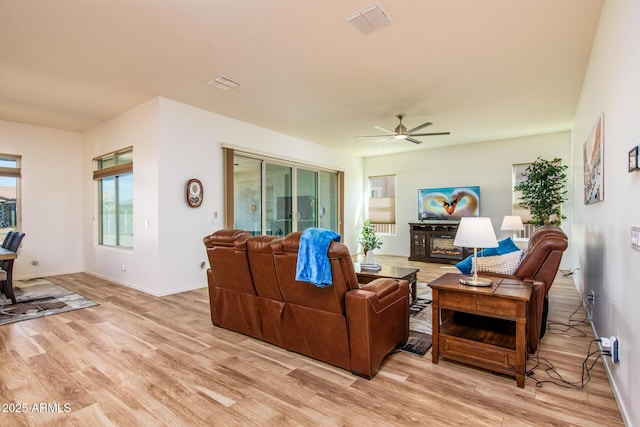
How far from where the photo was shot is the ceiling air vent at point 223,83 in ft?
13.1

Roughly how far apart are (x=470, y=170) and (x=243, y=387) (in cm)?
710

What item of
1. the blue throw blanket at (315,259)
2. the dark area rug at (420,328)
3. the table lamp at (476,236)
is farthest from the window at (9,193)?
the table lamp at (476,236)

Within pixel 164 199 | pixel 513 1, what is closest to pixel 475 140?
pixel 513 1

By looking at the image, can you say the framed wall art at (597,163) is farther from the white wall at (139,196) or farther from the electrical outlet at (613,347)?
the white wall at (139,196)

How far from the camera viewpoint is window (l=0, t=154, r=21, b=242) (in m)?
5.79

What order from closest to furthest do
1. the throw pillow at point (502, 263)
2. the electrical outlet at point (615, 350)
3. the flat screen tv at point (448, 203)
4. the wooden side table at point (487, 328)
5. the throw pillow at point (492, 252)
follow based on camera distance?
1. the electrical outlet at point (615, 350)
2. the wooden side table at point (487, 328)
3. the throw pillow at point (502, 263)
4. the throw pillow at point (492, 252)
5. the flat screen tv at point (448, 203)

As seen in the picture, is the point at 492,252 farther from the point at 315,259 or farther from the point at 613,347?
the point at 315,259

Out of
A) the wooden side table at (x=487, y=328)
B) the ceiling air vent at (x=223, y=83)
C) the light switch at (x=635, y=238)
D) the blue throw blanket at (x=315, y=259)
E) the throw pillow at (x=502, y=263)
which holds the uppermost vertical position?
the ceiling air vent at (x=223, y=83)

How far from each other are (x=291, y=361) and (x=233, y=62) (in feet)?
10.1

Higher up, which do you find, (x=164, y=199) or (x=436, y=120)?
(x=436, y=120)

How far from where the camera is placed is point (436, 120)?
18.6ft

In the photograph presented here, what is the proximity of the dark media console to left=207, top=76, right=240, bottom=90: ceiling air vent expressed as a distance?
5388 millimetres

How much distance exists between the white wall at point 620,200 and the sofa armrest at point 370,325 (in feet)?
4.55

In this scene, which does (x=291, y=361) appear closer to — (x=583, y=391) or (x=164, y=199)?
(x=583, y=391)
